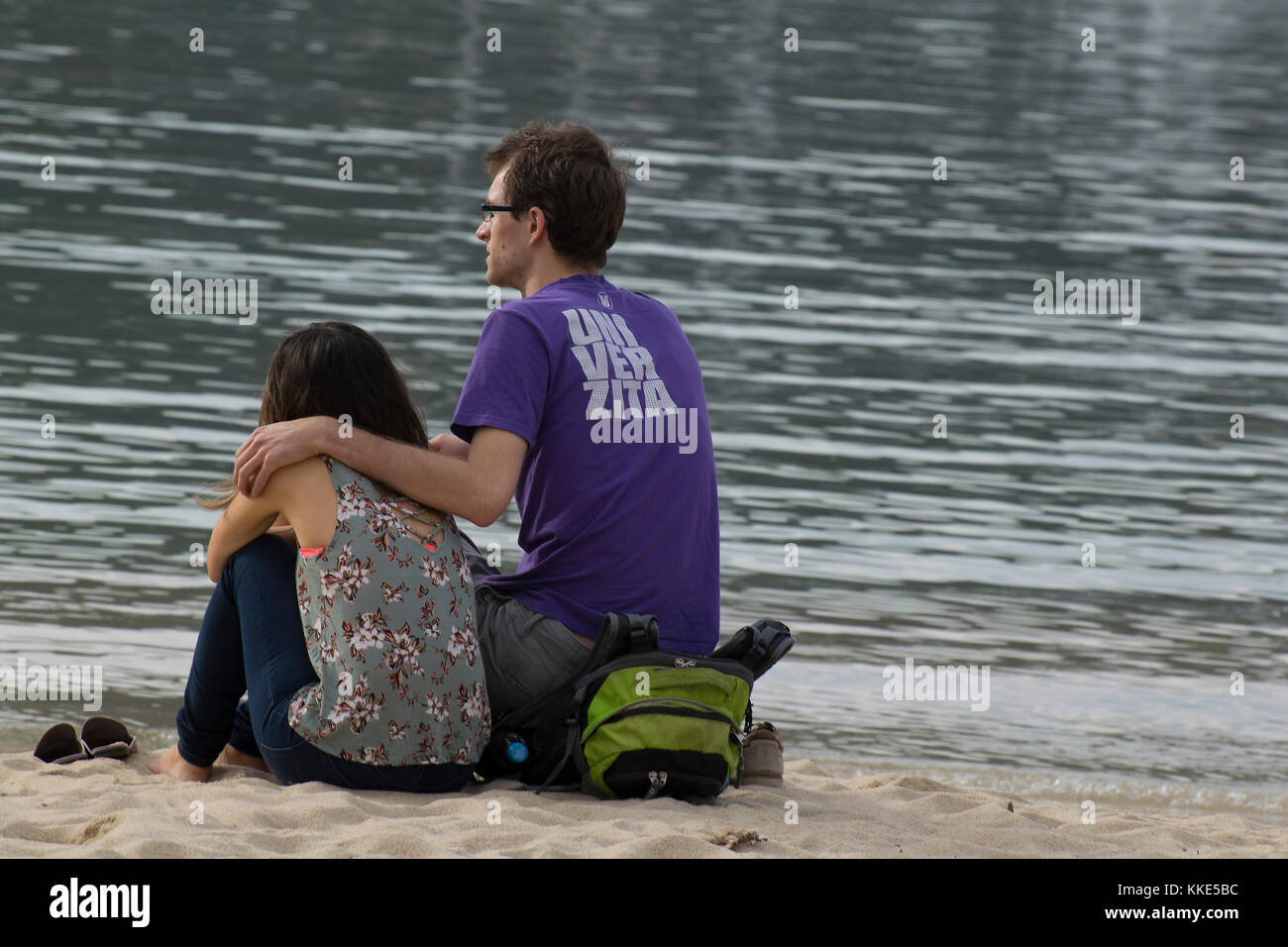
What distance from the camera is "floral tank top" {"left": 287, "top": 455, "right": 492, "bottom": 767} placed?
4137 mm

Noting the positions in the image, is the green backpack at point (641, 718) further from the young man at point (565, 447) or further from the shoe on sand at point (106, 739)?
the shoe on sand at point (106, 739)

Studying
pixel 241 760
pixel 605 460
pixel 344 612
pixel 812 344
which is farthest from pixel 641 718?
pixel 812 344

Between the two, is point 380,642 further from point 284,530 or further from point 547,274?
point 547,274

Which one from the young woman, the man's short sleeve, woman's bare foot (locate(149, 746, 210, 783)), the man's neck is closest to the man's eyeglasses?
the man's neck

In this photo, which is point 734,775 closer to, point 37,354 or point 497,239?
point 497,239

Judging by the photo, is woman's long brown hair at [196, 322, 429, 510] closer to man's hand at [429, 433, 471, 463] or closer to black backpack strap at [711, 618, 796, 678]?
man's hand at [429, 433, 471, 463]

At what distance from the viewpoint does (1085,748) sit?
20.4 ft

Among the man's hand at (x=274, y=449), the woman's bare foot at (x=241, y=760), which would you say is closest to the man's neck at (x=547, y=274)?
the man's hand at (x=274, y=449)

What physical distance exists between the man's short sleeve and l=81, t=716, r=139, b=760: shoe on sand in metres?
1.39

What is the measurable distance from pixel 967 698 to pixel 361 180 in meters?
11.9

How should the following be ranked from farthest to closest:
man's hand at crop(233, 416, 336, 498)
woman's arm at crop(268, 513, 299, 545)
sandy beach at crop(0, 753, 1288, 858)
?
woman's arm at crop(268, 513, 299, 545), man's hand at crop(233, 416, 336, 498), sandy beach at crop(0, 753, 1288, 858)

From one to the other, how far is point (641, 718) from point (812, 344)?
839cm

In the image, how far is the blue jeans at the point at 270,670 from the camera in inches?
167

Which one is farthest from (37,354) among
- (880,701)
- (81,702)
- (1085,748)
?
(1085,748)
